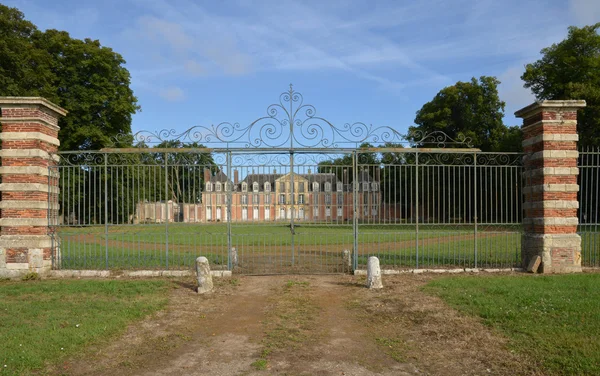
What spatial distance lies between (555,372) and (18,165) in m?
11.8

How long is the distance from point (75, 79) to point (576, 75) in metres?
31.4

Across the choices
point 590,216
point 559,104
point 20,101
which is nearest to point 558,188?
point 590,216

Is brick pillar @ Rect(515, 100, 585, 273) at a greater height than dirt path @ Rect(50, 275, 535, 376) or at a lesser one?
greater

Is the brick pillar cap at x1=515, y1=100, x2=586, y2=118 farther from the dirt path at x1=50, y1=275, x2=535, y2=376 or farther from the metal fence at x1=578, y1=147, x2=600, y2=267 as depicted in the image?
the dirt path at x1=50, y1=275, x2=535, y2=376

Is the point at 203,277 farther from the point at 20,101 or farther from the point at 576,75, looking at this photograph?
the point at 576,75

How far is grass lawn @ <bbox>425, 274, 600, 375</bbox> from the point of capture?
5492 millimetres

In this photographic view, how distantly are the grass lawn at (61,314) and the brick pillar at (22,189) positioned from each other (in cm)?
70

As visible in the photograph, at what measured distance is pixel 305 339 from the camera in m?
6.65

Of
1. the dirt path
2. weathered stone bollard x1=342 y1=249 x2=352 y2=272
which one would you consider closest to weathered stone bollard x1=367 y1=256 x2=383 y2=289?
the dirt path

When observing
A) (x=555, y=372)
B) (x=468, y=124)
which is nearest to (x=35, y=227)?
(x=555, y=372)

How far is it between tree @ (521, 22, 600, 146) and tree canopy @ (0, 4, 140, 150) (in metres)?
28.0

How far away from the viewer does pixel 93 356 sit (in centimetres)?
590

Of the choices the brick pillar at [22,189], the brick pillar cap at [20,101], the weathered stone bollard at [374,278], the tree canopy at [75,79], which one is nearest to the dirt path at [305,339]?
the weathered stone bollard at [374,278]

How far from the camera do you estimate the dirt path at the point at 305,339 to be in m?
5.54
